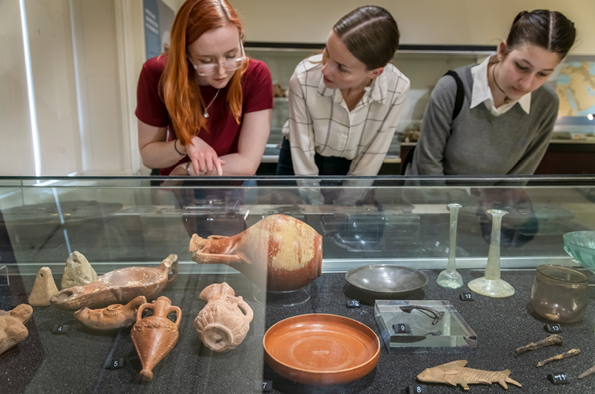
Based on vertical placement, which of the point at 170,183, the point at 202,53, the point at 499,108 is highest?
the point at 202,53

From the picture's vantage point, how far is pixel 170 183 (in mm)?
1210

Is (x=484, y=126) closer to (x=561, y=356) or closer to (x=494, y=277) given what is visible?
(x=494, y=277)

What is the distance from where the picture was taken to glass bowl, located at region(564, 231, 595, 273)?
3.73 feet

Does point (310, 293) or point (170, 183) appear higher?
point (170, 183)

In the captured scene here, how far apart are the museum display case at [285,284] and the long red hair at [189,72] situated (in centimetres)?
36

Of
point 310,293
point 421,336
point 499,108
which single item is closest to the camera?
point 421,336

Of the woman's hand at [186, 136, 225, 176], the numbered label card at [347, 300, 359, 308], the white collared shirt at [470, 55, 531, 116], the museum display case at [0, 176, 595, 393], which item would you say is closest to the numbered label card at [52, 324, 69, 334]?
the museum display case at [0, 176, 595, 393]

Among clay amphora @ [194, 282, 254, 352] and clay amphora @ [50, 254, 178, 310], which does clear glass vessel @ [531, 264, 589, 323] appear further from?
clay amphora @ [50, 254, 178, 310]

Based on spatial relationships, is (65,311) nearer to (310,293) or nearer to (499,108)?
(310,293)

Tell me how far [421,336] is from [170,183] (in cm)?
81

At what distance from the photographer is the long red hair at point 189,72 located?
1305 mm

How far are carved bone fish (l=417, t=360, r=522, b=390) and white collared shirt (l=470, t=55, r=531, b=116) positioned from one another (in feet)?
3.82

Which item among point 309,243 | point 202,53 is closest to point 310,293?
point 309,243

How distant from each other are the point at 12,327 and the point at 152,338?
33 cm
